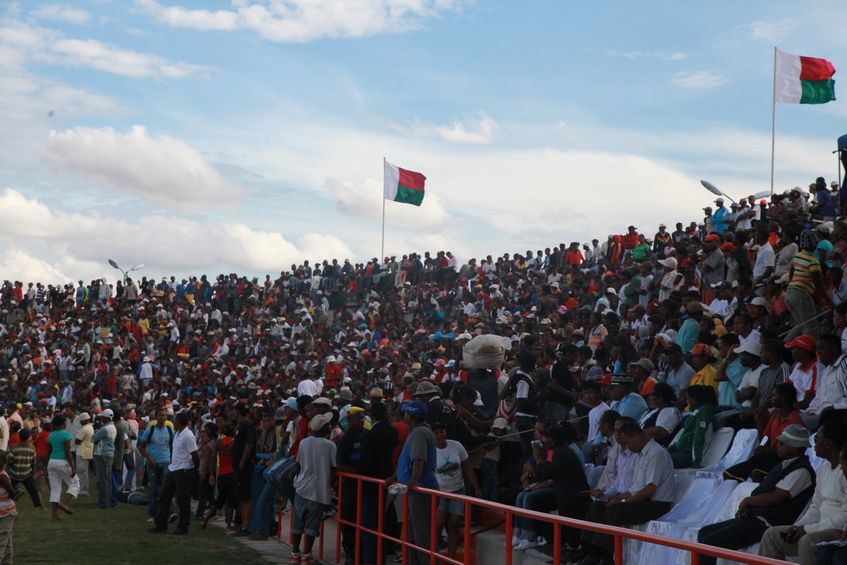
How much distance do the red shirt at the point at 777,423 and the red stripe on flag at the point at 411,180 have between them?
2816cm

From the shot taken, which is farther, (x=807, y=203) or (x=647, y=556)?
(x=807, y=203)

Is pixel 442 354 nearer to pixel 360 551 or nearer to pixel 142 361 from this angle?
pixel 360 551

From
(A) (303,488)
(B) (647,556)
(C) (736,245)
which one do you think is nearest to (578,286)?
(C) (736,245)

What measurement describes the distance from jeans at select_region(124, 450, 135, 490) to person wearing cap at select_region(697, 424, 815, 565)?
16.4m

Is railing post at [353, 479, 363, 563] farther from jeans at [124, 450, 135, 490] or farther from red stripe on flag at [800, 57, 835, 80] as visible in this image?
red stripe on flag at [800, 57, 835, 80]

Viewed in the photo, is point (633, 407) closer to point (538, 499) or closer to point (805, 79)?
point (538, 499)

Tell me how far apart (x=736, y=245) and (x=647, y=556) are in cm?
1241

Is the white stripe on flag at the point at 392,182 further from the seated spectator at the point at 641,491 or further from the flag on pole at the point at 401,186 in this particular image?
the seated spectator at the point at 641,491

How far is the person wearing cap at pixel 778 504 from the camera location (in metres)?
8.38

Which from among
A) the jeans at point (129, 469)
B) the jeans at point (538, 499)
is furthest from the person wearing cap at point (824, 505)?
the jeans at point (129, 469)

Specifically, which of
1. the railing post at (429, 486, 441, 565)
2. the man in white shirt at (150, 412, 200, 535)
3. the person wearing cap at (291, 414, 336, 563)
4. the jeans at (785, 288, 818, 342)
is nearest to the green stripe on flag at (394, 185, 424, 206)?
the man in white shirt at (150, 412, 200, 535)

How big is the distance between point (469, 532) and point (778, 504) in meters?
2.50

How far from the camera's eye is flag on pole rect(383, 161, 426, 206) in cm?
3734

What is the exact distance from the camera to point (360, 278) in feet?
128
